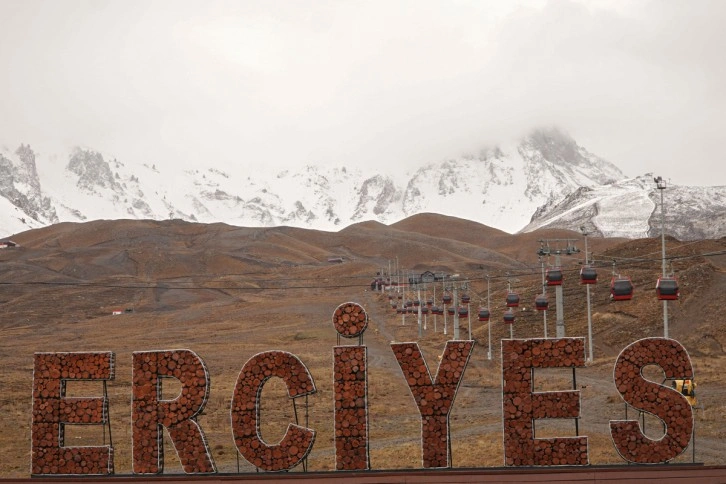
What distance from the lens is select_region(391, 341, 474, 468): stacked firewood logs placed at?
25.9m

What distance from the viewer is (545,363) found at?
85.4 ft

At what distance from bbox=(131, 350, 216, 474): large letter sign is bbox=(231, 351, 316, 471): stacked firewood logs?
106 cm

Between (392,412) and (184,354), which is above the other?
(184,354)

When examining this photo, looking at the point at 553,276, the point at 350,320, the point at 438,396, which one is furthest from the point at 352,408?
the point at 553,276

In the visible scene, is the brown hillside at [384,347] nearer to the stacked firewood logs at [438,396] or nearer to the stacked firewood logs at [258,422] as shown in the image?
the stacked firewood logs at [438,396]

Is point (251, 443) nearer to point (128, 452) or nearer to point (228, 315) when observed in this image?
point (128, 452)

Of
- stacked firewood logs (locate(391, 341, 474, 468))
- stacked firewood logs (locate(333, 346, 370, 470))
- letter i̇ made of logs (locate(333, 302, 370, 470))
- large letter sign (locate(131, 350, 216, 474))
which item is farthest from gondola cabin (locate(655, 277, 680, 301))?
large letter sign (locate(131, 350, 216, 474))

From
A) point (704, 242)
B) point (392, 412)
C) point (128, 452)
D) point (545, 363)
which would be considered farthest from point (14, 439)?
point (704, 242)

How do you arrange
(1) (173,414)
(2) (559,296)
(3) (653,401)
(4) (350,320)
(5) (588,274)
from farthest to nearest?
(2) (559,296), (5) (588,274), (4) (350,320), (1) (173,414), (3) (653,401)

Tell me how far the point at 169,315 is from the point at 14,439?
130110 millimetres

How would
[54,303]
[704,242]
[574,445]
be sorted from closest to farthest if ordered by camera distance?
[574,445], [704,242], [54,303]

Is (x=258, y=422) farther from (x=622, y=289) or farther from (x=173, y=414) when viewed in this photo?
(x=622, y=289)

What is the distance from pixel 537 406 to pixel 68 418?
43.7 feet

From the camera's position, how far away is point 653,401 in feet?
83.5
